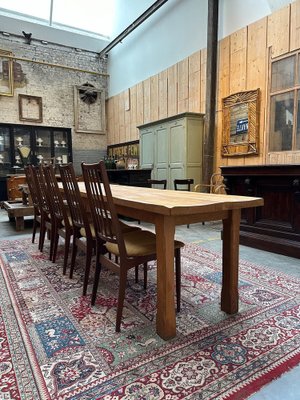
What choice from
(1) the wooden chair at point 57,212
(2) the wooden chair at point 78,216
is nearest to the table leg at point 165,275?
(2) the wooden chair at point 78,216

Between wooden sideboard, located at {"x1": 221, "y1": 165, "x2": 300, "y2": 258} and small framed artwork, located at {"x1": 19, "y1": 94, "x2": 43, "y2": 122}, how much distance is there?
669 cm

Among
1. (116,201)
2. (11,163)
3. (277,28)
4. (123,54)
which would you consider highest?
(123,54)

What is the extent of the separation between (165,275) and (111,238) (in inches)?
16.5

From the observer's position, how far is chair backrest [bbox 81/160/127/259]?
1.64 metres

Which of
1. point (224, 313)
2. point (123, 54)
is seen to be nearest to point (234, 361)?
point (224, 313)

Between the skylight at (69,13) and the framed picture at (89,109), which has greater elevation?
the skylight at (69,13)

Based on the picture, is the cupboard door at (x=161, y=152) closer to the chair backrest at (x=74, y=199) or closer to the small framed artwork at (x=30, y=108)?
the chair backrest at (x=74, y=199)

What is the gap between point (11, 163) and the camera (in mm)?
8055

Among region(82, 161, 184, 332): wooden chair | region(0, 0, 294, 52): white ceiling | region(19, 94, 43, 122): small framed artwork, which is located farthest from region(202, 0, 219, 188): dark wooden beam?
region(19, 94, 43, 122): small framed artwork

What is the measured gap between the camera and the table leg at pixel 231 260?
5.91ft

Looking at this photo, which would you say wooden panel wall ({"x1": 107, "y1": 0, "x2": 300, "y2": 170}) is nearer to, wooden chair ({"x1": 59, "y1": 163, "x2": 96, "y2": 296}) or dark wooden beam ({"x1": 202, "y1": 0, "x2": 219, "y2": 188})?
dark wooden beam ({"x1": 202, "y1": 0, "x2": 219, "y2": 188})

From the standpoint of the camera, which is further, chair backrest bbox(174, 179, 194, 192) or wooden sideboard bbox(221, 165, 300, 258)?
chair backrest bbox(174, 179, 194, 192)

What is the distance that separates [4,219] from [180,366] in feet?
17.0

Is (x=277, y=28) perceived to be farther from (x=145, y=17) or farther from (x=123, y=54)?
(x=123, y=54)
